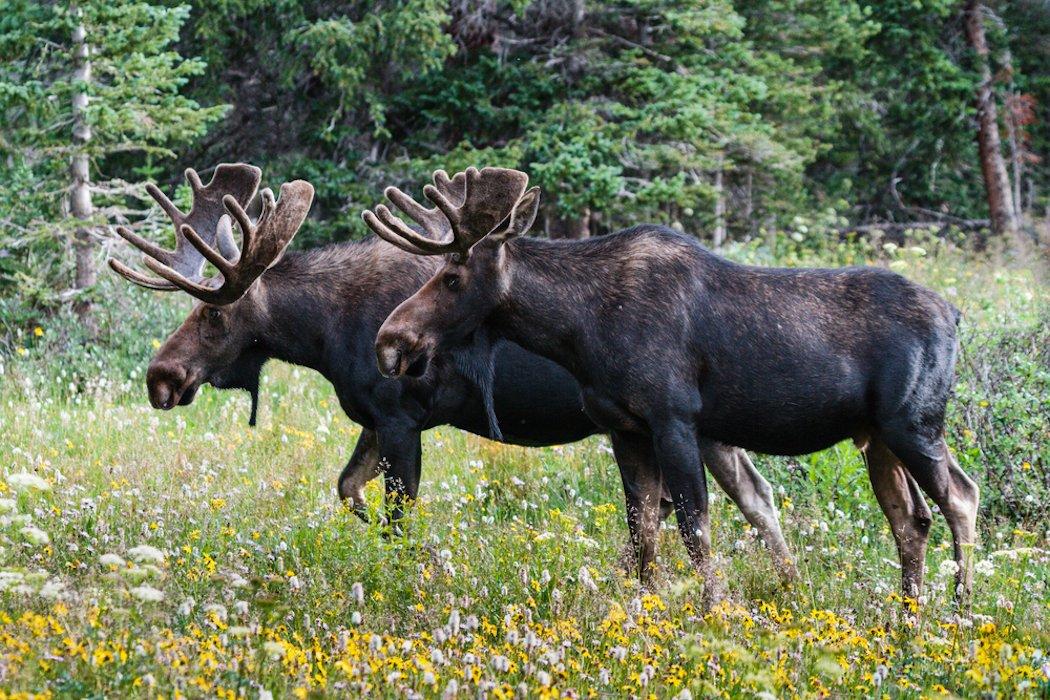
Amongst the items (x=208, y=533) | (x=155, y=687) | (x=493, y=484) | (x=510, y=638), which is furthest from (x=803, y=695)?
(x=493, y=484)

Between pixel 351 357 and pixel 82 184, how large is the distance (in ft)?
22.8

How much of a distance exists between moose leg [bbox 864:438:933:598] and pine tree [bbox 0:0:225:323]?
25.2 feet

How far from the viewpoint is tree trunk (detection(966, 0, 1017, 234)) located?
24.0 meters

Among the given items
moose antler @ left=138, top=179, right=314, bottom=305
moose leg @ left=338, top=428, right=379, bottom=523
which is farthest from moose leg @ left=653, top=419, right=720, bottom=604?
moose antler @ left=138, top=179, right=314, bottom=305

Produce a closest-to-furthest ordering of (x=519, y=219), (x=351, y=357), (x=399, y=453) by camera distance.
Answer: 1. (x=519, y=219)
2. (x=399, y=453)
3. (x=351, y=357)

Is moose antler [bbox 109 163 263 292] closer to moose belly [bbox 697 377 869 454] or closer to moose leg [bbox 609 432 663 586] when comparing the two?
moose leg [bbox 609 432 663 586]

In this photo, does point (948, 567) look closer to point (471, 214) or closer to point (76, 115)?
point (471, 214)

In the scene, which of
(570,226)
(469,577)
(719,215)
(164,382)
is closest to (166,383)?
(164,382)

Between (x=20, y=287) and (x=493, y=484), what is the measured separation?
611cm

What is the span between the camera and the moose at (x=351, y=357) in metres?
6.83

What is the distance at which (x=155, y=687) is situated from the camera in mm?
3848

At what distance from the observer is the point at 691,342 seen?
613 cm

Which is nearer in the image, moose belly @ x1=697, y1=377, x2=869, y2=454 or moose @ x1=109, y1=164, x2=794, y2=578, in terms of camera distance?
moose belly @ x1=697, y1=377, x2=869, y2=454

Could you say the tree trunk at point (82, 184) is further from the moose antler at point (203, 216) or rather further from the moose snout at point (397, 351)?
the moose snout at point (397, 351)
